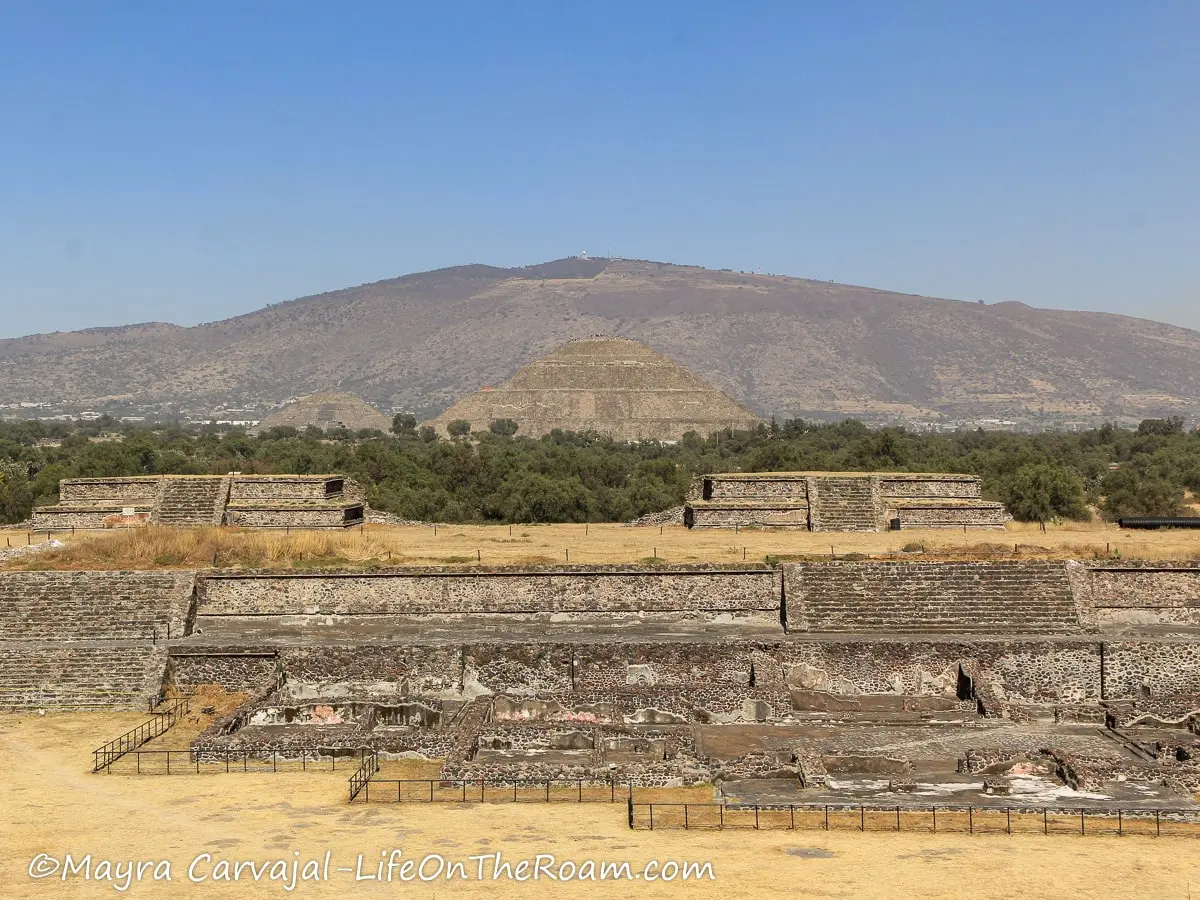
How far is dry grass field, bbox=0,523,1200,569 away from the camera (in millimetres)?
34844

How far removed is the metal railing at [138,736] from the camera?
2425cm

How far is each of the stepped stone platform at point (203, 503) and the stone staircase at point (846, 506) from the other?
14.2 metres

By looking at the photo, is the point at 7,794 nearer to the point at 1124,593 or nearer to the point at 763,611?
the point at 763,611

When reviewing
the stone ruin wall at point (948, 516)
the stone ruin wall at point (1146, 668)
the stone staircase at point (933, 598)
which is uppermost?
the stone ruin wall at point (948, 516)

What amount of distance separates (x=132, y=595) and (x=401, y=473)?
81.9 feet

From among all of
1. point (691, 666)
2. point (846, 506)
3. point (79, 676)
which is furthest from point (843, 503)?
point (79, 676)

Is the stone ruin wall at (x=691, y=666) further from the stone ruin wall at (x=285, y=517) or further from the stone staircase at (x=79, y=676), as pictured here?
the stone ruin wall at (x=285, y=517)

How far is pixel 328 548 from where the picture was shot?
36.9 metres

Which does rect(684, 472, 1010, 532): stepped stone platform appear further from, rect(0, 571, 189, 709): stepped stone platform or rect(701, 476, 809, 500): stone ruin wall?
rect(0, 571, 189, 709): stepped stone platform

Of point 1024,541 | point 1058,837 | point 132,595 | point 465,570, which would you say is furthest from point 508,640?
point 1024,541

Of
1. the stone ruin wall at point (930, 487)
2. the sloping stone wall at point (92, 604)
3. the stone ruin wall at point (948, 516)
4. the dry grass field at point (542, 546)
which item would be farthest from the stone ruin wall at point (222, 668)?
the stone ruin wall at point (930, 487)

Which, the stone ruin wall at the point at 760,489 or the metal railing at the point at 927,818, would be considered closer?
the metal railing at the point at 927,818

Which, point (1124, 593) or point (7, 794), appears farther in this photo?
point (1124, 593)

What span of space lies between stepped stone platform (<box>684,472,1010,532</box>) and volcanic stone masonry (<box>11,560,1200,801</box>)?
10700 millimetres
